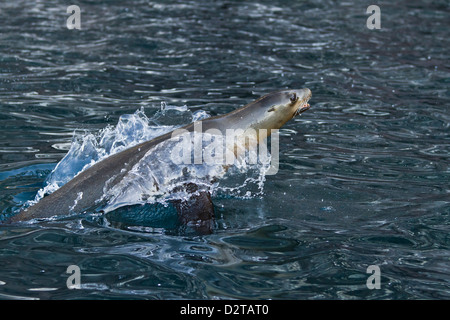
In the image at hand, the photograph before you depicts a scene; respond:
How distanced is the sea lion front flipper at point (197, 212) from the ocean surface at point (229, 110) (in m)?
0.12

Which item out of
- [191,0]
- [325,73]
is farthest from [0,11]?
[325,73]

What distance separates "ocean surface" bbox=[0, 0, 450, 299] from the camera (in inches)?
191

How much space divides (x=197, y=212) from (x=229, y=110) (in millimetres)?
3630

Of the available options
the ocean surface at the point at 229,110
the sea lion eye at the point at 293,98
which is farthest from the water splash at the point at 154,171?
the sea lion eye at the point at 293,98

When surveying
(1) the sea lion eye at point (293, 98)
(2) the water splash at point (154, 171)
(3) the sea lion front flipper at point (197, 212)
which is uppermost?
(1) the sea lion eye at point (293, 98)

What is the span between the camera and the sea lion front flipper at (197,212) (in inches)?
218

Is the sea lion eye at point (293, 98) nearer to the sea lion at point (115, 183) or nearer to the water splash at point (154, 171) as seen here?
the sea lion at point (115, 183)

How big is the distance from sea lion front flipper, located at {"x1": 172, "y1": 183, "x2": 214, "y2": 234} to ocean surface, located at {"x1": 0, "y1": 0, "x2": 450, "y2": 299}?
12 cm

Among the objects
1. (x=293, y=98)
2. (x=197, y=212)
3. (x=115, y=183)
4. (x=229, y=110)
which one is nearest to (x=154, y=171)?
(x=115, y=183)

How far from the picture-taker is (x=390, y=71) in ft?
36.3

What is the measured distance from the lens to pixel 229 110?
9.05m

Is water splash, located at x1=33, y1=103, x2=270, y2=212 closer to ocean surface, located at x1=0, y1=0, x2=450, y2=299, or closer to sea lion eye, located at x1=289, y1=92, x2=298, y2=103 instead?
ocean surface, located at x1=0, y1=0, x2=450, y2=299

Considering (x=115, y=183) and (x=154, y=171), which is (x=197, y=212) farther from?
(x=115, y=183)
